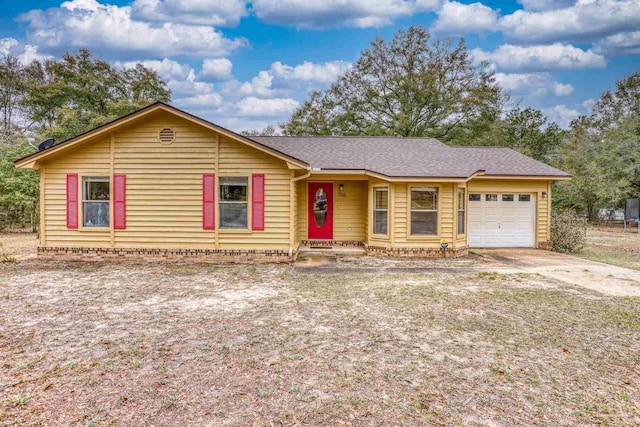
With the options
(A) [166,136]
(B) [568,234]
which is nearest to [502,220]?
(B) [568,234]

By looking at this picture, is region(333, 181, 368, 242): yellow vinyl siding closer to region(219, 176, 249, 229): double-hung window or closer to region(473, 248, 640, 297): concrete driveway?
region(219, 176, 249, 229): double-hung window

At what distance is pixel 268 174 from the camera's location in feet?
31.2

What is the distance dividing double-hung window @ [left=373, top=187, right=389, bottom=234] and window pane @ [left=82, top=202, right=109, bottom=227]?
724 cm

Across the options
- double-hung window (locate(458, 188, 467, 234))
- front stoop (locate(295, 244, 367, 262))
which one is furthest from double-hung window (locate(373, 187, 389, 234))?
double-hung window (locate(458, 188, 467, 234))

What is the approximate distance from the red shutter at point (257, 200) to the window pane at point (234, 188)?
226 mm

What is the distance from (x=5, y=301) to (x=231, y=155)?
537cm

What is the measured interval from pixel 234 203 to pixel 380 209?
410cm

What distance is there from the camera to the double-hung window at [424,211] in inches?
409

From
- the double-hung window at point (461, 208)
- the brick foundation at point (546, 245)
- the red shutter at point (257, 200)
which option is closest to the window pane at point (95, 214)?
the red shutter at point (257, 200)

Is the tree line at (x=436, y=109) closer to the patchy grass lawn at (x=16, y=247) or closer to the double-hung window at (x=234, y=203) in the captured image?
the double-hung window at (x=234, y=203)

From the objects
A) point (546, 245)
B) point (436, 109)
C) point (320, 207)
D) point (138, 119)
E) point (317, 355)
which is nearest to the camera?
point (317, 355)

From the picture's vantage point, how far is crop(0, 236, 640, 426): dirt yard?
284 centimetres

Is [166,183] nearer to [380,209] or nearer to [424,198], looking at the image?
[380,209]

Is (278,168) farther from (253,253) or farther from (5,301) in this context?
(5,301)
